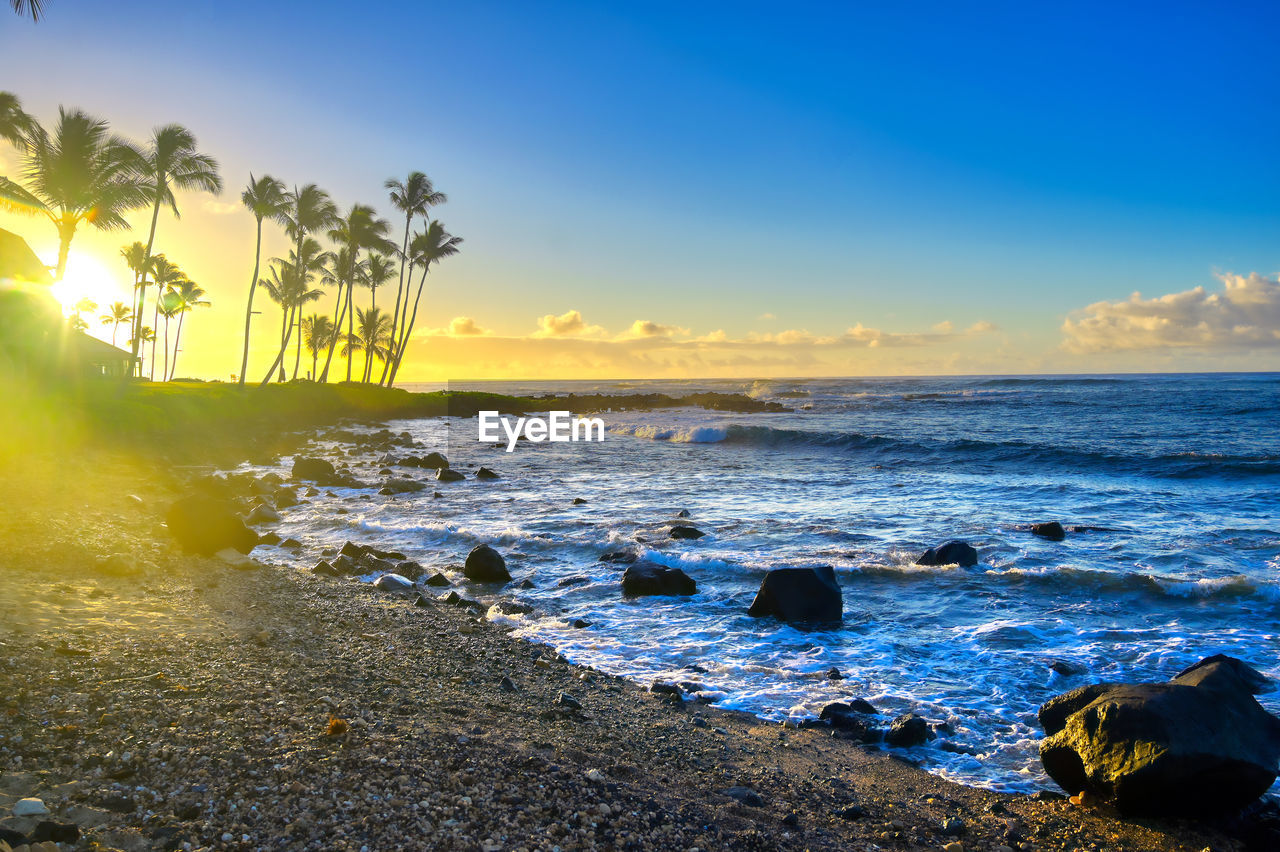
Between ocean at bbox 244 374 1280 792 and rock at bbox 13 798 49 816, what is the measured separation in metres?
4.06

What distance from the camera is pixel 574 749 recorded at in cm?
525

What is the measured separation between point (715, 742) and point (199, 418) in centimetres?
3337

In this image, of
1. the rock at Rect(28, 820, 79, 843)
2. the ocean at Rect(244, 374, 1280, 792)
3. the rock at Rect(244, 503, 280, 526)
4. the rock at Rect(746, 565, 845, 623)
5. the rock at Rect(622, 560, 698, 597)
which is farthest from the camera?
the rock at Rect(244, 503, 280, 526)

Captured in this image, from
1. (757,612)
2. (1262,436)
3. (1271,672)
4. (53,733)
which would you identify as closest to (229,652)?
(53,733)

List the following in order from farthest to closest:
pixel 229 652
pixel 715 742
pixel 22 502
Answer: pixel 22 502 < pixel 229 652 < pixel 715 742

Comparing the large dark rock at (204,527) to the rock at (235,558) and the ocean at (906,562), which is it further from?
the ocean at (906,562)

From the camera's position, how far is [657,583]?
1059 cm

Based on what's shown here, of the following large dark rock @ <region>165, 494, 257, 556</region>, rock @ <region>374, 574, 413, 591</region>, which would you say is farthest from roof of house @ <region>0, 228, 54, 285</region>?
rock @ <region>374, 574, 413, 591</region>

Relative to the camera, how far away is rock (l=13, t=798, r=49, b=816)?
10.8ft

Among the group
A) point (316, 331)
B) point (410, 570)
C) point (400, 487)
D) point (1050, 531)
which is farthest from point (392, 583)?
point (316, 331)

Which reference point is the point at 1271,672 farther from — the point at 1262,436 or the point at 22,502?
the point at 1262,436

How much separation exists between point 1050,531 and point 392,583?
43.1 ft

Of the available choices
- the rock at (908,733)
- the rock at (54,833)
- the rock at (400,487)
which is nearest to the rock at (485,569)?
the rock at (908,733)

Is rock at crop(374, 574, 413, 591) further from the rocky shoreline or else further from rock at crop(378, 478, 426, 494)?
rock at crop(378, 478, 426, 494)
